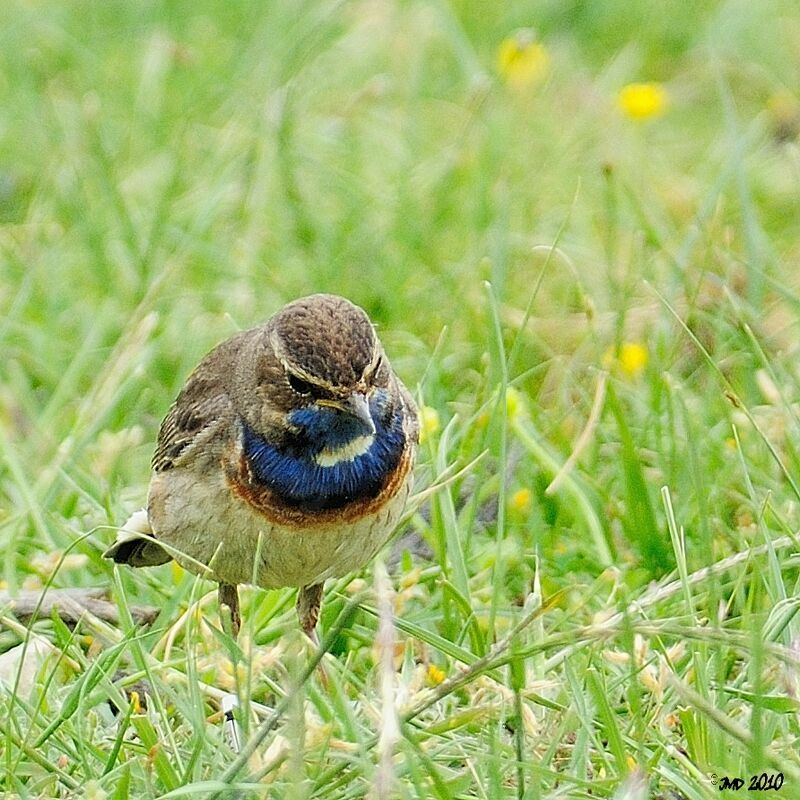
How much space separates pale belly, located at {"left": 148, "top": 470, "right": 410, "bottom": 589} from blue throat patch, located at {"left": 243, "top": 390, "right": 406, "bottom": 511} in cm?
8

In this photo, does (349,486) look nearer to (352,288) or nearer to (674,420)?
(674,420)

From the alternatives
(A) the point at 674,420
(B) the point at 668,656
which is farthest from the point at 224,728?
(A) the point at 674,420

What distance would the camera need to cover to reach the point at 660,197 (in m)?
8.63

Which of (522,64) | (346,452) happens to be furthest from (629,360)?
(522,64)

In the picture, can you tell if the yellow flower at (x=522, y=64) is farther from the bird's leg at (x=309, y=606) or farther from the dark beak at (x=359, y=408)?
the dark beak at (x=359, y=408)

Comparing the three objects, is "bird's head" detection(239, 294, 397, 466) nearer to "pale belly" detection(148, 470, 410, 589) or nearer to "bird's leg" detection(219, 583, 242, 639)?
"pale belly" detection(148, 470, 410, 589)

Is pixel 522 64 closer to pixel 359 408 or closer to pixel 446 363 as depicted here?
pixel 446 363

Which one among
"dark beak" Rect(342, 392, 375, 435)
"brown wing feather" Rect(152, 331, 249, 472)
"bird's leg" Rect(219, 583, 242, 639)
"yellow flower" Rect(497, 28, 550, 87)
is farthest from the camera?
"yellow flower" Rect(497, 28, 550, 87)

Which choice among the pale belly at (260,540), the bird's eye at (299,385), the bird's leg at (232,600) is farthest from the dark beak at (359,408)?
the bird's leg at (232,600)

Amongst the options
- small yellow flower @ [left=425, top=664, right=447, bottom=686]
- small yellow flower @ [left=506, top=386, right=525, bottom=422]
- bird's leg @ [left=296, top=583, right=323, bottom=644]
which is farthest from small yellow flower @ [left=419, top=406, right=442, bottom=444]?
small yellow flower @ [left=425, top=664, right=447, bottom=686]

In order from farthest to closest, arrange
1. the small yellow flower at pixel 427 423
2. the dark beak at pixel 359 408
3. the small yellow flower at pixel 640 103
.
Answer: the small yellow flower at pixel 640 103
the small yellow flower at pixel 427 423
the dark beak at pixel 359 408

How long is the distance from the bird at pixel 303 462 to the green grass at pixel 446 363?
0.23m

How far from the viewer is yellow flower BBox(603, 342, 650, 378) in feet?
21.5

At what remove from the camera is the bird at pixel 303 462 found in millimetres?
4840
